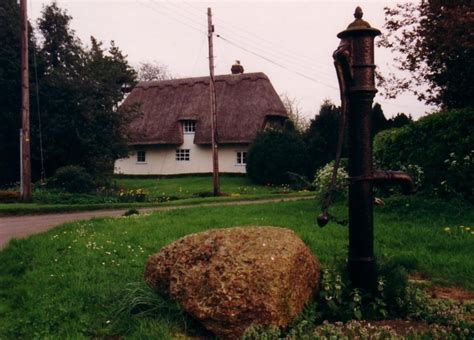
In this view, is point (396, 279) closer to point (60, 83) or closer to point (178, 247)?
point (178, 247)

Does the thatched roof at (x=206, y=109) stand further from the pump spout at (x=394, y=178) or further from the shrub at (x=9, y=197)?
the pump spout at (x=394, y=178)

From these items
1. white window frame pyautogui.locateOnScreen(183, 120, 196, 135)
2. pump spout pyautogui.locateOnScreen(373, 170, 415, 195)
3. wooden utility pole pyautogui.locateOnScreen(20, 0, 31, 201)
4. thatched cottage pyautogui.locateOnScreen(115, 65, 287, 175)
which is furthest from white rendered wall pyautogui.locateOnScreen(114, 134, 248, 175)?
pump spout pyautogui.locateOnScreen(373, 170, 415, 195)

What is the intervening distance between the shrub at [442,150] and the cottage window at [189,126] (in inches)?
1089

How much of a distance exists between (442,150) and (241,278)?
9.37 metres

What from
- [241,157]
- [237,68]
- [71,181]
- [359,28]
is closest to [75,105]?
[71,181]

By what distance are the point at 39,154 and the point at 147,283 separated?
2617cm

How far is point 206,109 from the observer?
3981 centimetres


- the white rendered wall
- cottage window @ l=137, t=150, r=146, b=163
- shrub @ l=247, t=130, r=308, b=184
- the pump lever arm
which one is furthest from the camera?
cottage window @ l=137, t=150, r=146, b=163

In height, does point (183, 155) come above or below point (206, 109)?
below

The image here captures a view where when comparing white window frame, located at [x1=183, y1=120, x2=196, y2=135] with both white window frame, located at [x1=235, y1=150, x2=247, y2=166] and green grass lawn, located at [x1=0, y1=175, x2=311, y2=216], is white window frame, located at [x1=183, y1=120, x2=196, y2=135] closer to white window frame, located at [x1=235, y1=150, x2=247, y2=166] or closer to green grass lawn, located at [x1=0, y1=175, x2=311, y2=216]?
white window frame, located at [x1=235, y1=150, x2=247, y2=166]

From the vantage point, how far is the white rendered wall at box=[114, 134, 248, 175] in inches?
1528

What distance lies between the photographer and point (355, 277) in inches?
165

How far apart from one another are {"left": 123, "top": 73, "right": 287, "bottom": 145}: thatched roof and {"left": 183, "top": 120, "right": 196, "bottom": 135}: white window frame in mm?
496

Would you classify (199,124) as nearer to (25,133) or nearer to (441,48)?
(25,133)
